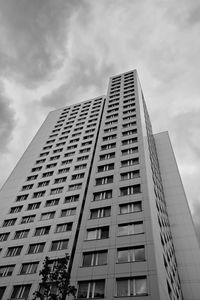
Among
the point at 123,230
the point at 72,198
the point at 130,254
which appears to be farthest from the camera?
the point at 72,198

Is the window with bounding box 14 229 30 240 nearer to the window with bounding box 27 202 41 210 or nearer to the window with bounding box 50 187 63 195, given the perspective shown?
the window with bounding box 27 202 41 210

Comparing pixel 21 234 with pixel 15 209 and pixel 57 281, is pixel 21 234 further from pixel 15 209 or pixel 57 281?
pixel 57 281

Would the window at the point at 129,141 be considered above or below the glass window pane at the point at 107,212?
above

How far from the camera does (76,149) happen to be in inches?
1912

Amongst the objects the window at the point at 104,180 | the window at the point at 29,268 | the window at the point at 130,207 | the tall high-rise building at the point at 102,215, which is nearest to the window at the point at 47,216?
the tall high-rise building at the point at 102,215

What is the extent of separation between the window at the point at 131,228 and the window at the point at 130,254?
197 cm

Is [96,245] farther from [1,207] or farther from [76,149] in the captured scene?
[76,149]

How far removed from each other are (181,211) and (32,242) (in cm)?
2844

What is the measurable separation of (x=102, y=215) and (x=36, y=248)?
381 inches

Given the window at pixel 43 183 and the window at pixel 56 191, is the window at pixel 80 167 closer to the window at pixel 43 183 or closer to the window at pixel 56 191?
the window at pixel 56 191

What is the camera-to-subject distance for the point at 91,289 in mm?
22703

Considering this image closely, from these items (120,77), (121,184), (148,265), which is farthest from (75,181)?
(120,77)

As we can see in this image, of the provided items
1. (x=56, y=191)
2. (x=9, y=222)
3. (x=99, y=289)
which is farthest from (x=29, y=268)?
(x=56, y=191)

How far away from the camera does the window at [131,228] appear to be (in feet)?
87.9
